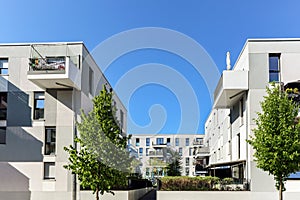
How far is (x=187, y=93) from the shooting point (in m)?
18.7

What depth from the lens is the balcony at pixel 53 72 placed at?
22000 millimetres

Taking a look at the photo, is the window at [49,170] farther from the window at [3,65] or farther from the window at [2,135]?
the window at [3,65]

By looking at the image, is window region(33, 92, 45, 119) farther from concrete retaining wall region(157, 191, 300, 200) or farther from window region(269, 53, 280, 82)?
window region(269, 53, 280, 82)

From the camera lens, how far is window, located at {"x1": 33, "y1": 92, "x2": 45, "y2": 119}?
2361cm

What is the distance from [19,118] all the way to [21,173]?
3108 mm

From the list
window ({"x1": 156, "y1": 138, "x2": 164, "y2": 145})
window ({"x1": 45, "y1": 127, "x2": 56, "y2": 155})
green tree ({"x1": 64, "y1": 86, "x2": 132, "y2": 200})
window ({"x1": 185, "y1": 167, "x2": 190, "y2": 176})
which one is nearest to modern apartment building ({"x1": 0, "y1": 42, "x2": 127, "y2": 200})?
window ({"x1": 45, "y1": 127, "x2": 56, "y2": 155})

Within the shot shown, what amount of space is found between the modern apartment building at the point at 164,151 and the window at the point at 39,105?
3408 cm

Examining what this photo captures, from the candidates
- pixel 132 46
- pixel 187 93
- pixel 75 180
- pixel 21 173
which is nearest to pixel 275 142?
pixel 187 93

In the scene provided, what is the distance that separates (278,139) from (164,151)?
167 feet

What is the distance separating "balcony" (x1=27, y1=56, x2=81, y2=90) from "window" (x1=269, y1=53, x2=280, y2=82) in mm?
10761

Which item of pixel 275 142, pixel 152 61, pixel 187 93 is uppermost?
pixel 152 61

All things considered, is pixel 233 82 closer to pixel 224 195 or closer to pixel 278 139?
pixel 278 139

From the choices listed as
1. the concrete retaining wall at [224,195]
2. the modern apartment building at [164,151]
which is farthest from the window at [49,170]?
the modern apartment building at [164,151]

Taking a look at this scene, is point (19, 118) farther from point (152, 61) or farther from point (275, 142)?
point (275, 142)
